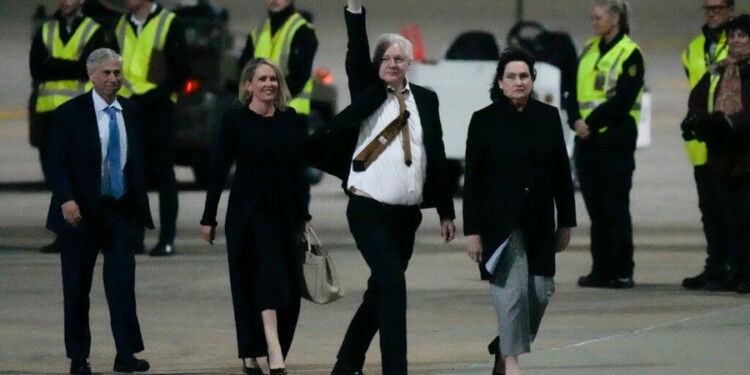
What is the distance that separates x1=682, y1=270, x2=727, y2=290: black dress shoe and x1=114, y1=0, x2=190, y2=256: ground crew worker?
4.00m

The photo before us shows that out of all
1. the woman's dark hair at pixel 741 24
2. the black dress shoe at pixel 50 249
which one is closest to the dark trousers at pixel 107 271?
the woman's dark hair at pixel 741 24

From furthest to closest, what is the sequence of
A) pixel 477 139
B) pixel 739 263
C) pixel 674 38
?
pixel 674 38 < pixel 739 263 < pixel 477 139

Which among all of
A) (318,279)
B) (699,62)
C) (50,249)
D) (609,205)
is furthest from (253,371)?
(50,249)

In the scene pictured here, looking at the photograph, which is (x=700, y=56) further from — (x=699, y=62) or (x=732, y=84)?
(x=732, y=84)

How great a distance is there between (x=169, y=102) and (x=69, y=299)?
16.0 feet

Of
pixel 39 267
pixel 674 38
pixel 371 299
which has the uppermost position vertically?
pixel 371 299

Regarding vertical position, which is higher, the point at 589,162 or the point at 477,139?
the point at 477,139

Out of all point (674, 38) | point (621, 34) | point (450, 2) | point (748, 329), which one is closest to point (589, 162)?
point (621, 34)

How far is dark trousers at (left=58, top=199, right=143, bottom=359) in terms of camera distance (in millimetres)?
10719

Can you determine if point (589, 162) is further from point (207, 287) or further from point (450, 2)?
point (450, 2)

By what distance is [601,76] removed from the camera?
14047 millimetres

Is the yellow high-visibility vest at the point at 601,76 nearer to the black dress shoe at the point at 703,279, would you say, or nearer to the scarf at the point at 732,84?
the scarf at the point at 732,84

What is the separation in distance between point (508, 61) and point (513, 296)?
1.10 meters

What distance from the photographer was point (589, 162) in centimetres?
1409
